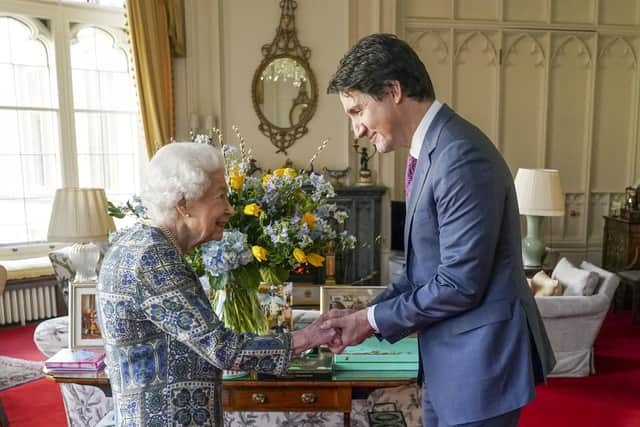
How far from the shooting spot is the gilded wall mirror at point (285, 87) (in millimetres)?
6215

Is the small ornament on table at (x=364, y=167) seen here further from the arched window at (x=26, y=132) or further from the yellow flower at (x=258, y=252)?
the yellow flower at (x=258, y=252)

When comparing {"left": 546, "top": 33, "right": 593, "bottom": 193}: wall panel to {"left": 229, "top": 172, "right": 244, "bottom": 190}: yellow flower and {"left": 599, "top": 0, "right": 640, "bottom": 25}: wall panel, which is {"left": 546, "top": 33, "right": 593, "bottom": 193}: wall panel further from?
{"left": 229, "top": 172, "right": 244, "bottom": 190}: yellow flower

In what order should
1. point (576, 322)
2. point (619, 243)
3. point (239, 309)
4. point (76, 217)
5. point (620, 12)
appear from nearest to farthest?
point (239, 309) → point (76, 217) → point (576, 322) → point (619, 243) → point (620, 12)

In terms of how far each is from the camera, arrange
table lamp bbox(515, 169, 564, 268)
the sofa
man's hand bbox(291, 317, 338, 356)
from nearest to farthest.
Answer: man's hand bbox(291, 317, 338, 356) → the sofa → table lamp bbox(515, 169, 564, 268)

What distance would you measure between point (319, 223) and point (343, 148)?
180 inches

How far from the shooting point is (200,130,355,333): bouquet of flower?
1815 mm

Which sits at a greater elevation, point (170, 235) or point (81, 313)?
point (170, 235)

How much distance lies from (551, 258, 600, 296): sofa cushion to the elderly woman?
320 centimetres

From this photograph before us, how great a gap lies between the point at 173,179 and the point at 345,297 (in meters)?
1.08

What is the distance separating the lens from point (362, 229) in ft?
20.5

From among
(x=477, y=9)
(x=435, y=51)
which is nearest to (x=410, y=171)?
(x=435, y=51)

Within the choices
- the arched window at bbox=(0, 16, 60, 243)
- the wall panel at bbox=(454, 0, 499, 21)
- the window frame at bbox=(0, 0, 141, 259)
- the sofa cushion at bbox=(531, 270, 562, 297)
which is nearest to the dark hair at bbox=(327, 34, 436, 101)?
the sofa cushion at bbox=(531, 270, 562, 297)

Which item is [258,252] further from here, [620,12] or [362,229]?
[620,12]

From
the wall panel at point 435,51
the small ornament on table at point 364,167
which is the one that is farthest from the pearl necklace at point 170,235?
the wall panel at point 435,51
